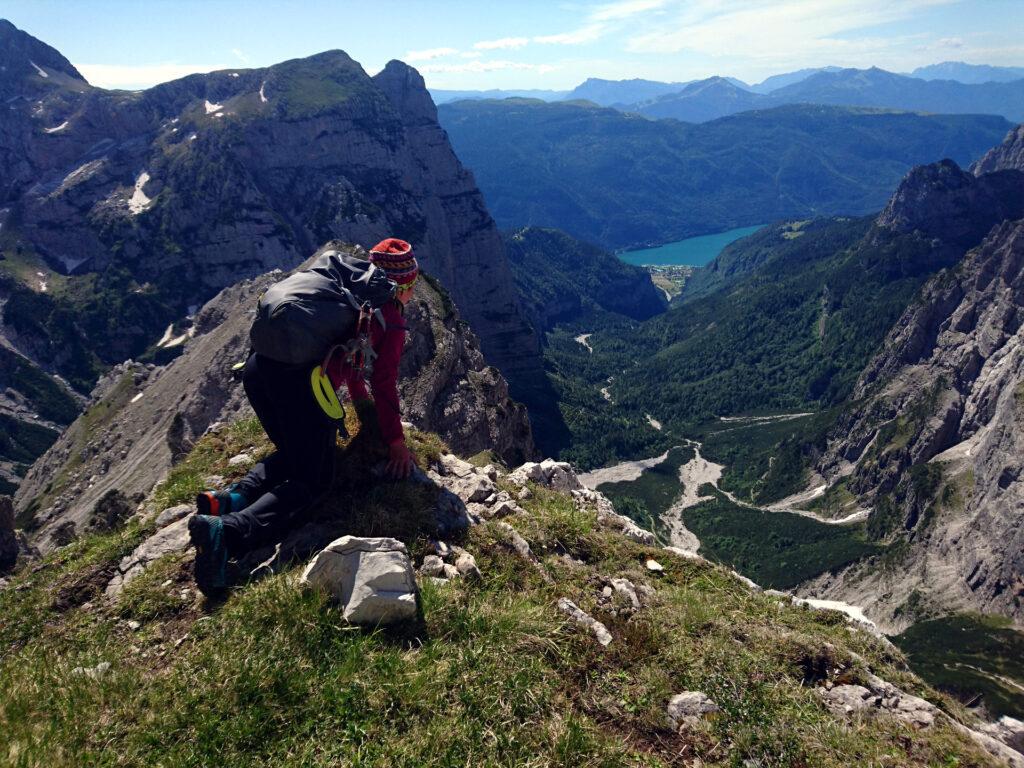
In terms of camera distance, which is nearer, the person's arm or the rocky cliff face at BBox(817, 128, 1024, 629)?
the person's arm

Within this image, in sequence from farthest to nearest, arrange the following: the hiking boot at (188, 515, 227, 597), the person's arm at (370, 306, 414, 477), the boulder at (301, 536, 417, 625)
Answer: the person's arm at (370, 306, 414, 477) < the hiking boot at (188, 515, 227, 597) < the boulder at (301, 536, 417, 625)

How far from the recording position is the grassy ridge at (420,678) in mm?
5922

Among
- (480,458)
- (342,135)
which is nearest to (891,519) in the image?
(480,458)

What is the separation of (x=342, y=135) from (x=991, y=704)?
20648cm

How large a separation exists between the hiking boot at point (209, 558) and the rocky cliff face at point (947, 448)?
4832 inches

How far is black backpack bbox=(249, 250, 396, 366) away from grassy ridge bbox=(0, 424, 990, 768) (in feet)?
9.02

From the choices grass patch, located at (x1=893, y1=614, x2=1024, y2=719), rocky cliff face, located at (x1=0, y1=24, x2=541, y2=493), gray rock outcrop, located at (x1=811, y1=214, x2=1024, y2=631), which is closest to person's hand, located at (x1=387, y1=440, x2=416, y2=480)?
grass patch, located at (x1=893, y1=614, x2=1024, y2=719)

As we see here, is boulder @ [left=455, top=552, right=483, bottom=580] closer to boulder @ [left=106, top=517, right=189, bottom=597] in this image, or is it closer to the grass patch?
boulder @ [left=106, top=517, right=189, bottom=597]

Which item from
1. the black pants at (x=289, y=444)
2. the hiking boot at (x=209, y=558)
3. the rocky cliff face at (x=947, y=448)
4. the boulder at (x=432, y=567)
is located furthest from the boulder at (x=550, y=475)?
the rocky cliff face at (x=947, y=448)

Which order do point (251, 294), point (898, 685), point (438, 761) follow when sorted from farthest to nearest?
point (251, 294)
point (898, 685)
point (438, 761)

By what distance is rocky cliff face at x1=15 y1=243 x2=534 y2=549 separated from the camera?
4588cm

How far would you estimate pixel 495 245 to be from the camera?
18838cm

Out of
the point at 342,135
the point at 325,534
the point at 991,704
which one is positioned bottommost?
the point at 991,704

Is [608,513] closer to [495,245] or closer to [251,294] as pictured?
[251,294]
